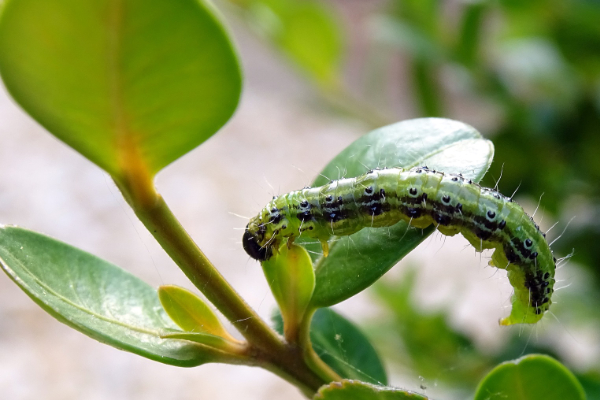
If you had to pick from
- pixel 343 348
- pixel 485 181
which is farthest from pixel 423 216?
pixel 485 181

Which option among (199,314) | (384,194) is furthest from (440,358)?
(199,314)

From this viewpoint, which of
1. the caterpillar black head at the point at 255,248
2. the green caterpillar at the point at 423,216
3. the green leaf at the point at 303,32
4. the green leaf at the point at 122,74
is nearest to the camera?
the green leaf at the point at 122,74

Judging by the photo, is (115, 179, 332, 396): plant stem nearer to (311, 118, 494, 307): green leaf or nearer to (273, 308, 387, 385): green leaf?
(311, 118, 494, 307): green leaf

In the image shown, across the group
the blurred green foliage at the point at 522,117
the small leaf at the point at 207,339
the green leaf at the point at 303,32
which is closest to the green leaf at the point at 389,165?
the small leaf at the point at 207,339

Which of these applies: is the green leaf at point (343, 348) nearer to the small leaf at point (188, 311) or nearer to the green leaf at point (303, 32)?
the small leaf at point (188, 311)

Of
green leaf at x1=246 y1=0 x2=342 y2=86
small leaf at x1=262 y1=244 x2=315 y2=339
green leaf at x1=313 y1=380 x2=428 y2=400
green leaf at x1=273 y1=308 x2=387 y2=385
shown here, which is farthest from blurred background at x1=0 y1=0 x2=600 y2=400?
green leaf at x1=313 y1=380 x2=428 y2=400

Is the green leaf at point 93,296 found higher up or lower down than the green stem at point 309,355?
higher up
